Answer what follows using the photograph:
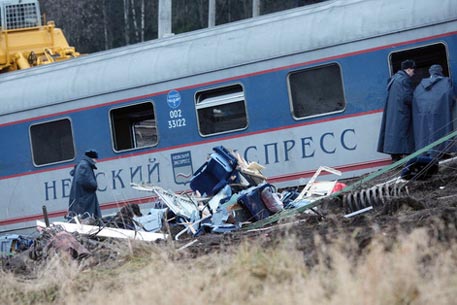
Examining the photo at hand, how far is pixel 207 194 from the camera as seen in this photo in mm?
13562

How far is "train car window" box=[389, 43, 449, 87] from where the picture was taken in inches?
527

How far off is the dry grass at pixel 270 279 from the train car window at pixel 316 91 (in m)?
5.56

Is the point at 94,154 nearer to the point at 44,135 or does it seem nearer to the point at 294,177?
the point at 44,135

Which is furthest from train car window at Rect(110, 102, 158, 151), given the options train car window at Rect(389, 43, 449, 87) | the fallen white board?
train car window at Rect(389, 43, 449, 87)

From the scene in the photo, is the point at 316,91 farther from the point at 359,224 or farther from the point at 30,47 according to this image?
the point at 30,47

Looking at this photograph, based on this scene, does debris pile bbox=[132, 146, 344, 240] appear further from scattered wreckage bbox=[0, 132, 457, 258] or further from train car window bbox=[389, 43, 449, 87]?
train car window bbox=[389, 43, 449, 87]

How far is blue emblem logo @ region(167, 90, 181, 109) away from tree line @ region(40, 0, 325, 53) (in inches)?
1088

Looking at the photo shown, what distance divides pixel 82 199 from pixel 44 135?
204 centimetres

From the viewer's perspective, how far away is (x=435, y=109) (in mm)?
13172

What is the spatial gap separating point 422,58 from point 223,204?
3446mm

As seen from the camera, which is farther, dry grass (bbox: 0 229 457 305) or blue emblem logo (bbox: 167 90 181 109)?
blue emblem logo (bbox: 167 90 181 109)

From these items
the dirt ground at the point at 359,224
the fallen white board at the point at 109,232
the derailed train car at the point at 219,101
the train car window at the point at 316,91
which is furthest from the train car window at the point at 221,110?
the fallen white board at the point at 109,232

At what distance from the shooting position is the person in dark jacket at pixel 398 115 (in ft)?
43.8

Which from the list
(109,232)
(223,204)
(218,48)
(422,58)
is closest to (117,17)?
(218,48)
